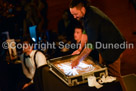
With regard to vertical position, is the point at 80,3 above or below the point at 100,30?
above

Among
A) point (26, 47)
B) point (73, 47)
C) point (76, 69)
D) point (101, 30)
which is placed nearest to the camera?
point (101, 30)

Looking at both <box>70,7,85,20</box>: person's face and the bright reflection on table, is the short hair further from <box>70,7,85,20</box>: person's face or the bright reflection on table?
the bright reflection on table

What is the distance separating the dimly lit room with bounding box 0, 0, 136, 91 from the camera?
1643 mm

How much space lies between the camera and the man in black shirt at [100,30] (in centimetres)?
164

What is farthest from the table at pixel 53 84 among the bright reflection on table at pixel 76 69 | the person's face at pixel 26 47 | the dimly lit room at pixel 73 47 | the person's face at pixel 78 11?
the person's face at pixel 26 47

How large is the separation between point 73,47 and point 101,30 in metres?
2.52

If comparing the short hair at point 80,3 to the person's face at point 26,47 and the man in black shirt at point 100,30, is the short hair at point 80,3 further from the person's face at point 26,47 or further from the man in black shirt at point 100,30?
the person's face at point 26,47

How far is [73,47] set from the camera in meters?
4.16

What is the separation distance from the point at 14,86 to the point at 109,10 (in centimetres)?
253

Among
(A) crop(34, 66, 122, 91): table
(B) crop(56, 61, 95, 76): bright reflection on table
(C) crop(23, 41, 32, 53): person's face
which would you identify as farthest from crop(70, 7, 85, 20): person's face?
(C) crop(23, 41, 32, 53): person's face

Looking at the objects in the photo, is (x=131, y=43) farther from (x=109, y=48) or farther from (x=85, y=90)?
(x=85, y=90)

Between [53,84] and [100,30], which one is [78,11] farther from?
[53,84]

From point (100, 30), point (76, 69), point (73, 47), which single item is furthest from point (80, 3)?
point (73, 47)

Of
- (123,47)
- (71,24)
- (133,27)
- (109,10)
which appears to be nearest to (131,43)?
(133,27)
